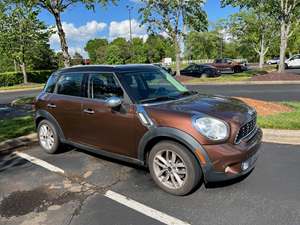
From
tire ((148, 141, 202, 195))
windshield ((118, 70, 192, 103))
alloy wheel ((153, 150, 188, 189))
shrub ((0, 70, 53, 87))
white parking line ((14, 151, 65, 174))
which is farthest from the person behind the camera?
shrub ((0, 70, 53, 87))

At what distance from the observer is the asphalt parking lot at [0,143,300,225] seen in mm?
3650

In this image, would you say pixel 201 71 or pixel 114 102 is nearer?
pixel 114 102

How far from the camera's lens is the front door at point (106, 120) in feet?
14.9

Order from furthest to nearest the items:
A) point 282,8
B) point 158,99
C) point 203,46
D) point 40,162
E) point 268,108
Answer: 1. point 203,46
2. point 282,8
3. point 268,108
4. point 40,162
5. point 158,99

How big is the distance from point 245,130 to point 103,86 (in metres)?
2.18

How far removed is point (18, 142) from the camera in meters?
6.94

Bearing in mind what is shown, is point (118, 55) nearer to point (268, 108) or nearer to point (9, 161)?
point (268, 108)

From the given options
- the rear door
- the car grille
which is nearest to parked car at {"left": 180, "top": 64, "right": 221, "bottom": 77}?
the rear door

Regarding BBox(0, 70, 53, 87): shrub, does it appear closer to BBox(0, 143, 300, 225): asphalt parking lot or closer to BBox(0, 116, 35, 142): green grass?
BBox(0, 116, 35, 142): green grass

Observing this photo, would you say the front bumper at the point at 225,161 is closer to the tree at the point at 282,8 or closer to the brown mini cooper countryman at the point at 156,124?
the brown mini cooper countryman at the point at 156,124

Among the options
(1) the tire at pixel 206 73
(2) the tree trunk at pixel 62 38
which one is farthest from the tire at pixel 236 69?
(2) the tree trunk at pixel 62 38

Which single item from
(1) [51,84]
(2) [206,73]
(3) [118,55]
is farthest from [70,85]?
(3) [118,55]

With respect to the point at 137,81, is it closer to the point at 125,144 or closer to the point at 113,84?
the point at 113,84

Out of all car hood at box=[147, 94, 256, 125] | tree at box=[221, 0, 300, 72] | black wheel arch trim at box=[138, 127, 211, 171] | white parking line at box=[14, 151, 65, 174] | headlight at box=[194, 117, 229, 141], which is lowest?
white parking line at box=[14, 151, 65, 174]
